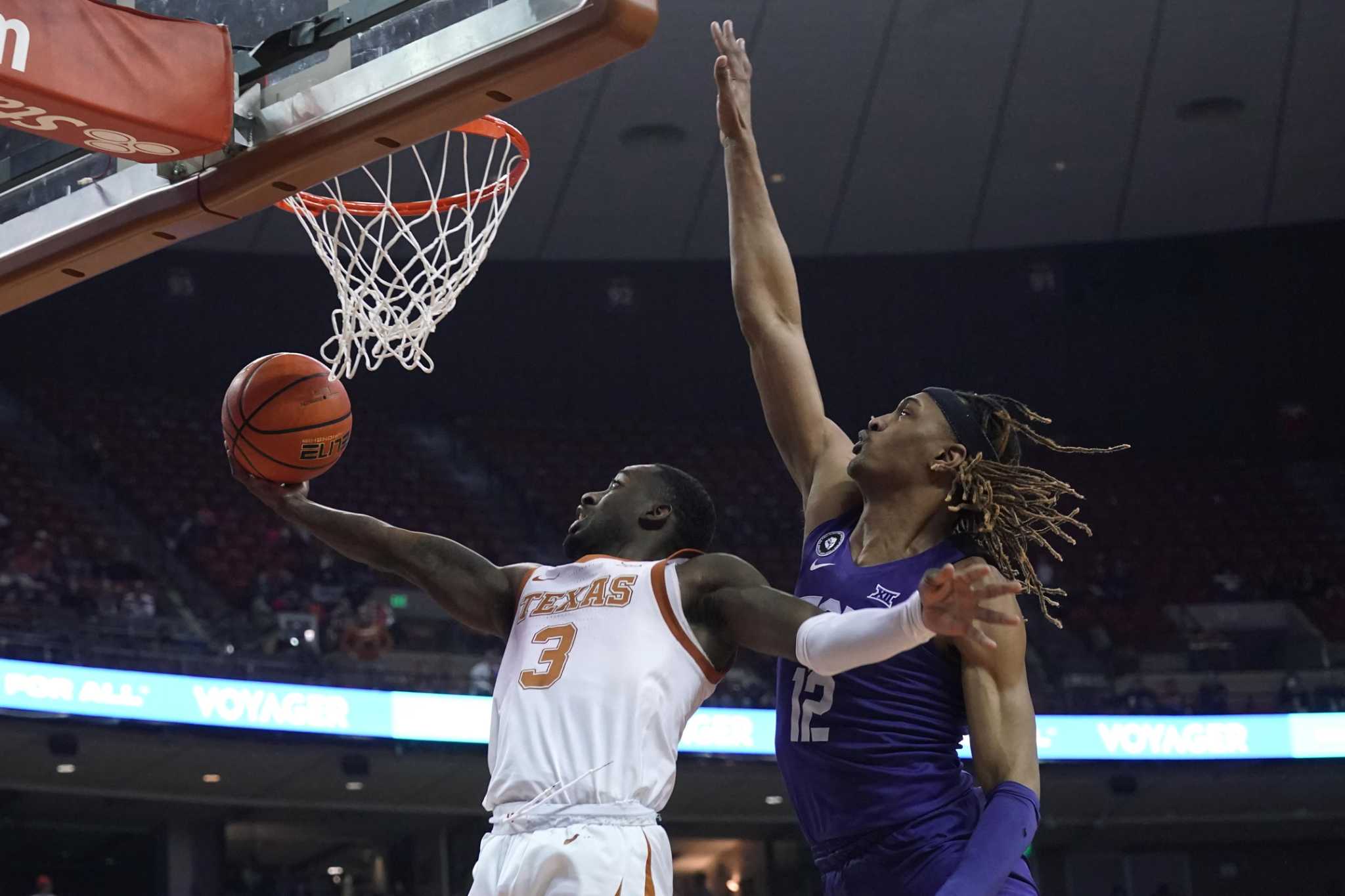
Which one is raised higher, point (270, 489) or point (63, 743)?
point (63, 743)

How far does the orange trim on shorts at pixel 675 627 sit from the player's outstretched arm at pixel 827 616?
4cm

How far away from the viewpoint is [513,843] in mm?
3066

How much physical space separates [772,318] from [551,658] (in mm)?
1112

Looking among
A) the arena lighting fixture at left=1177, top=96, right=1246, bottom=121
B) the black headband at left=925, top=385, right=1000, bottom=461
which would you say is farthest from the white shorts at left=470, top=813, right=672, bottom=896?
the arena lighting fixture at left=1177, top=96, right=1246, bottom=121

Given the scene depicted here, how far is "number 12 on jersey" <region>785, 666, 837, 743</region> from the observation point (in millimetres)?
3285

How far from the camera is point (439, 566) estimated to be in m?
3.50

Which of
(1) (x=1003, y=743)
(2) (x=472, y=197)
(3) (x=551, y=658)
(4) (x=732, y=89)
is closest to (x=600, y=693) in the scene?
(3) (x=551, y=658)

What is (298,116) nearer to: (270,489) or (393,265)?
(270,489)

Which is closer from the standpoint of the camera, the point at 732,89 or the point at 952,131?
the point at 732,89

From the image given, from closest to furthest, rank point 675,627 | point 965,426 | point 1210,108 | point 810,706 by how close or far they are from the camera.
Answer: point 675,627 → point 810,706 → point 965,426 → point 1210,108

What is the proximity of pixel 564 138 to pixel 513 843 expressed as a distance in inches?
496

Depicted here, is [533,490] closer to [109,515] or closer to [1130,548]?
[109,515]

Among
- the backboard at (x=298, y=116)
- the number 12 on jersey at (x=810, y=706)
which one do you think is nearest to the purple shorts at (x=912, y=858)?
the number 12 on jersey at (x=810, y=706)

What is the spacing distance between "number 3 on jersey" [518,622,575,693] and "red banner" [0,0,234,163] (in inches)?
53.9
